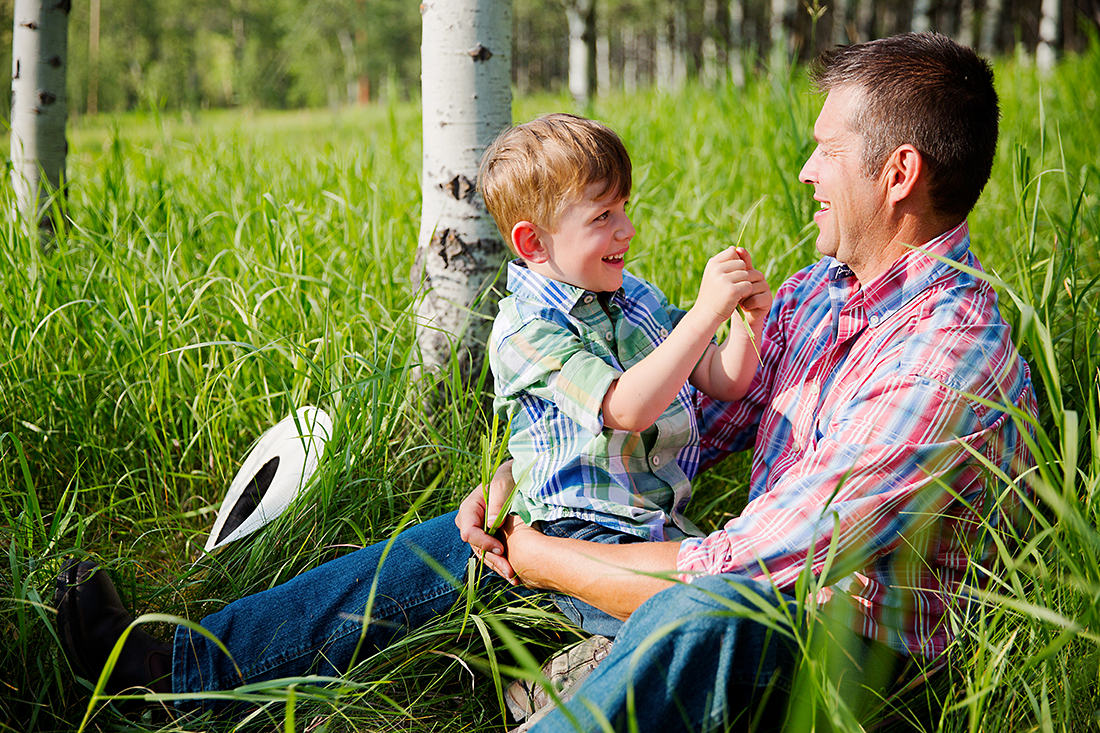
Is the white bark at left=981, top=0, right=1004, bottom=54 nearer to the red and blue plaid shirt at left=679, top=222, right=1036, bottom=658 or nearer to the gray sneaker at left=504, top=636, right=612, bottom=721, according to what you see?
the red and blue plaid shirt at left=679, top=222, right=1036, bottom=658

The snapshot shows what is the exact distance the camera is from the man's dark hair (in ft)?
4.71

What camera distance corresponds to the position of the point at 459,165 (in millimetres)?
2166

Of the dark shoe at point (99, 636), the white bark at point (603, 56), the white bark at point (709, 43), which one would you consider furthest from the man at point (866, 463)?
the white bark at point (603, 56)

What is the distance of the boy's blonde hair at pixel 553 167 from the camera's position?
1524mm

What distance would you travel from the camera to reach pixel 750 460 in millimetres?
2143

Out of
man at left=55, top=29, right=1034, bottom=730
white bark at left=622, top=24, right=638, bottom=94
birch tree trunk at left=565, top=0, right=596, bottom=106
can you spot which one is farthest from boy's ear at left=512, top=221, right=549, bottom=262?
white bark at left=622, top=24, right=638, bottom=94

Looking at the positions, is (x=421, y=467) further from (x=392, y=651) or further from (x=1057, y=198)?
(x=1057, y=198)

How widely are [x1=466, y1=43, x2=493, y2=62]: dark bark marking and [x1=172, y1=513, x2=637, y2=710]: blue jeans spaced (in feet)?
4.49

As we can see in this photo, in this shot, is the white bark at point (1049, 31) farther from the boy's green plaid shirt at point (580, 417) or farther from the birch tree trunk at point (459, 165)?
the boy's green plaid shirt at point (580, 417)

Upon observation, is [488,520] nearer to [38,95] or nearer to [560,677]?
[560,677]

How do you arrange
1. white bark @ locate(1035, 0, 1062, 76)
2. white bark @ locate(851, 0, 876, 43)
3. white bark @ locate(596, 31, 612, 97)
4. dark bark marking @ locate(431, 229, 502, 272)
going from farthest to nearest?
white bark @ locate(596, 31, 612, 97), white bark @ locate(851, 0, 876, 43), white bark @ locate(1035, 0, 1062, 76), dark bark marking @ locate(431, 229, 502, 272)

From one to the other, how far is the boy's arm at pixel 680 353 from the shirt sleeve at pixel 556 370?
4 centimetres

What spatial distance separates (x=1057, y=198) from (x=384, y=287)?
351 centimetres

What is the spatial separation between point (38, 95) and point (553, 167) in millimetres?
2344
